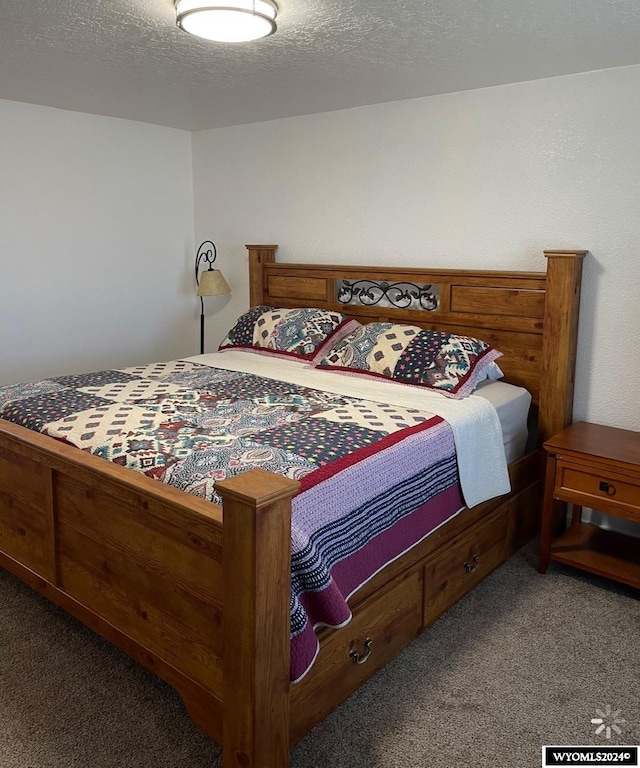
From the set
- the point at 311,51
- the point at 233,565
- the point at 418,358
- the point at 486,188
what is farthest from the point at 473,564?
the point at 311,51

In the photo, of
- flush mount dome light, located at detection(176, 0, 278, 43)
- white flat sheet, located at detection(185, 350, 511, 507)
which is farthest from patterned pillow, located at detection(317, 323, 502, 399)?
flush mount dome light, located at detection(176, 0, 278, 43)

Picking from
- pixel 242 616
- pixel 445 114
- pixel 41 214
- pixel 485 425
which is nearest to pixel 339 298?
pixel 445 114

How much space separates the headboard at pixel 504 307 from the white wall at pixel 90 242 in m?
1.23

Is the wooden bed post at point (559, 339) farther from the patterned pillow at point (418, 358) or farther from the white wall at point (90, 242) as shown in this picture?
the white wall at point (90, 242)

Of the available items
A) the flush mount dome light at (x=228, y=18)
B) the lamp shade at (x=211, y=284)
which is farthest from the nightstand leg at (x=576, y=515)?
the lamp shade at (x=211, y=284)

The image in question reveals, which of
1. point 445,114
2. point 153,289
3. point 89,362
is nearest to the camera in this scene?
point 445,114

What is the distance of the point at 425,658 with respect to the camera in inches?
86.6

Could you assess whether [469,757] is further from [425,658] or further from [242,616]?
[242,616]

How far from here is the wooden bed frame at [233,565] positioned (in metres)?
1.51

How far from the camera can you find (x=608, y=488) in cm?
252

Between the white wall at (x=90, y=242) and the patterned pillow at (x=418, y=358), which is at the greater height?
the white wall at (x=90, y=242)

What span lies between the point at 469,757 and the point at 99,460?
4.47 ft

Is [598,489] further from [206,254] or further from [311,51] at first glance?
[206,254]

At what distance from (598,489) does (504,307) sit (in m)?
0.99
